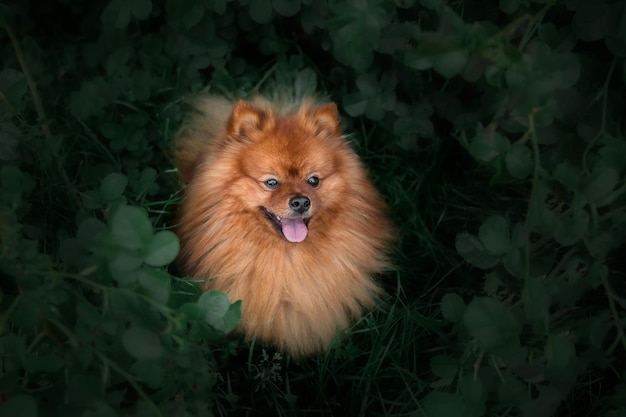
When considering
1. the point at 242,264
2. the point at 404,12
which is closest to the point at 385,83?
the point at 404,12

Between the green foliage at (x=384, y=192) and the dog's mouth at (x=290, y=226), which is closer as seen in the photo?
the green foliage at (x=384, y=192)

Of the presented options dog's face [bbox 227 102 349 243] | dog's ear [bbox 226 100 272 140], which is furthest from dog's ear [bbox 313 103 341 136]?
dog's ear [bbox 226 100 272 140]

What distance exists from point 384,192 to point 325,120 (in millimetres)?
613

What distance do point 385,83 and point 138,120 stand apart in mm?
1035

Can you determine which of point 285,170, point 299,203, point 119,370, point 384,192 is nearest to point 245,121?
point 285,170

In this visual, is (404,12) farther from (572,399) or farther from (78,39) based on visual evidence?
(78,39)

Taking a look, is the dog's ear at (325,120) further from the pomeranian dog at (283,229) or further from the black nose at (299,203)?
the black nose at (299,203)

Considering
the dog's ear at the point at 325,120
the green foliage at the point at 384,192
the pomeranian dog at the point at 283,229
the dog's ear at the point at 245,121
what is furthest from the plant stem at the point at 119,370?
the dog's ear at the point at 325,120

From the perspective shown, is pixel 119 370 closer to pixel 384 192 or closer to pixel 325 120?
pixel 325 120

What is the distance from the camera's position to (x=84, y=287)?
6.26 ft

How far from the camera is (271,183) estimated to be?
211 centimetres

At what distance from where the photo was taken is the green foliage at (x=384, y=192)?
144cm

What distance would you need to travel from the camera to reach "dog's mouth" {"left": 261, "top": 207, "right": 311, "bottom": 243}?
2074 mm

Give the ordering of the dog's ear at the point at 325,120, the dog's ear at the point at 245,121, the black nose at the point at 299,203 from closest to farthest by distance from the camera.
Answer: the black nose at the point at 299,203, the dog's ear at the point at 245,121, the dog's ear at the point at 325,120
